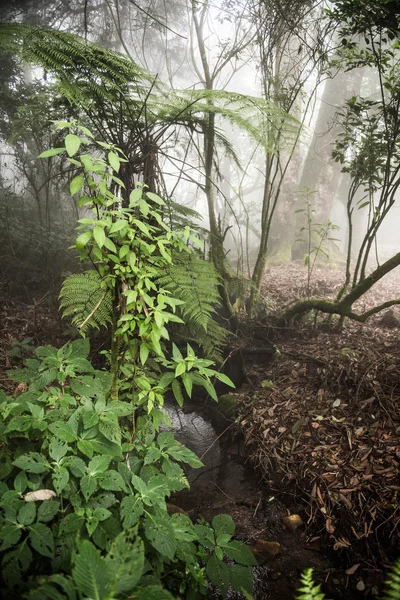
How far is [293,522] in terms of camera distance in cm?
217

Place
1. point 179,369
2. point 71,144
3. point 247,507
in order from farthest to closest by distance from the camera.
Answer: point 247,507, point 179,369, point 71,144

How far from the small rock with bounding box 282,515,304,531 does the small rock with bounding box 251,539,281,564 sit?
148 mm

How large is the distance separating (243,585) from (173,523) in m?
0.43

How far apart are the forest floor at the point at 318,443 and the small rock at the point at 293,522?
0.01 meters

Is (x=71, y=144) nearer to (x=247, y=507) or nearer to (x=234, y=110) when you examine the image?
(x=234, y=110)

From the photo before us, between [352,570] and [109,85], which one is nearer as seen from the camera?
[352,570]

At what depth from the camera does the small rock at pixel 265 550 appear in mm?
1984

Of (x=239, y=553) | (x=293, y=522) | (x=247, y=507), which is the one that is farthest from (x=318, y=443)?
(x=239, y=553)

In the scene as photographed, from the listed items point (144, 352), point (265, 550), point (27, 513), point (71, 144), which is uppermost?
point (71, 144)

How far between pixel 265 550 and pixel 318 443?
2.74 feet

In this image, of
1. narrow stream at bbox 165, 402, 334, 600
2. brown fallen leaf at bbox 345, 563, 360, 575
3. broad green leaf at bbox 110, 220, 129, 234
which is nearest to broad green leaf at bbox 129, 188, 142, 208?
broad green leaf at bbox 110, 220, 129, 234

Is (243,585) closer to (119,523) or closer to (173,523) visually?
(173,523)

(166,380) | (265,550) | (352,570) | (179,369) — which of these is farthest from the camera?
(265,550)

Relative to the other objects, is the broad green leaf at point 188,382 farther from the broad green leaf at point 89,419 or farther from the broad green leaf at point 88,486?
the broad green leaf at point 88,486
